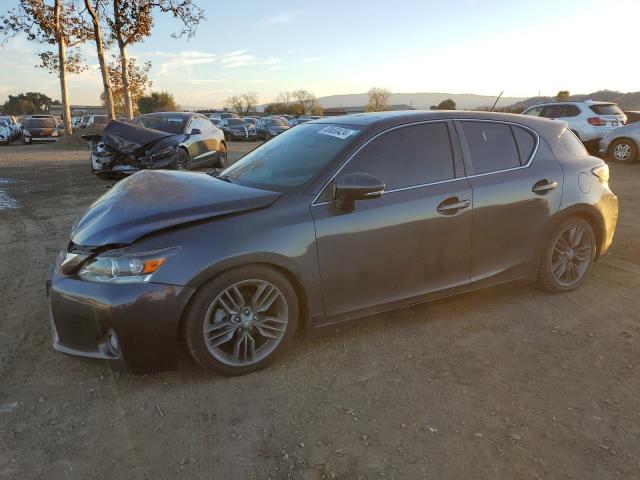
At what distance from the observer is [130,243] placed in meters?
2.79

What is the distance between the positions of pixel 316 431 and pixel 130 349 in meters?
1.13

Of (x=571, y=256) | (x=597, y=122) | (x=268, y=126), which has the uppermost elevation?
(x=268, y=126)

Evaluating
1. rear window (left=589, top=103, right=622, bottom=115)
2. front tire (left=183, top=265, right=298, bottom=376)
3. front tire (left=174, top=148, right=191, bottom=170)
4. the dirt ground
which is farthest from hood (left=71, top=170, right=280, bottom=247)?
rear window (left=589, top=103, right=622, bottom=115)

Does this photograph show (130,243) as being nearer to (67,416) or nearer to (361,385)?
(67,416)

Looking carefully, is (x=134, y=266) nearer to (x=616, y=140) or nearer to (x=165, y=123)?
(x=165, y=123)

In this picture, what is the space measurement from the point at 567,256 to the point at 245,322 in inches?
116

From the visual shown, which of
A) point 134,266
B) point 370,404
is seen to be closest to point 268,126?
point 134,266

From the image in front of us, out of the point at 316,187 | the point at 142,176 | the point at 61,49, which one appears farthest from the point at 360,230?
the point at 61,49

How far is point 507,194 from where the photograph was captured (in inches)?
150

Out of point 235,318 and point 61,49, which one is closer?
point 235,318

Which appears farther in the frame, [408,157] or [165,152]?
[165,152]

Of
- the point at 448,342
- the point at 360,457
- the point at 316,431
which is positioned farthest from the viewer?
the point at 448,342

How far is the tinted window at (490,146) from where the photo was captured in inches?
151

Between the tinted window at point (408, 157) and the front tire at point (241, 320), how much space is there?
958 mm
